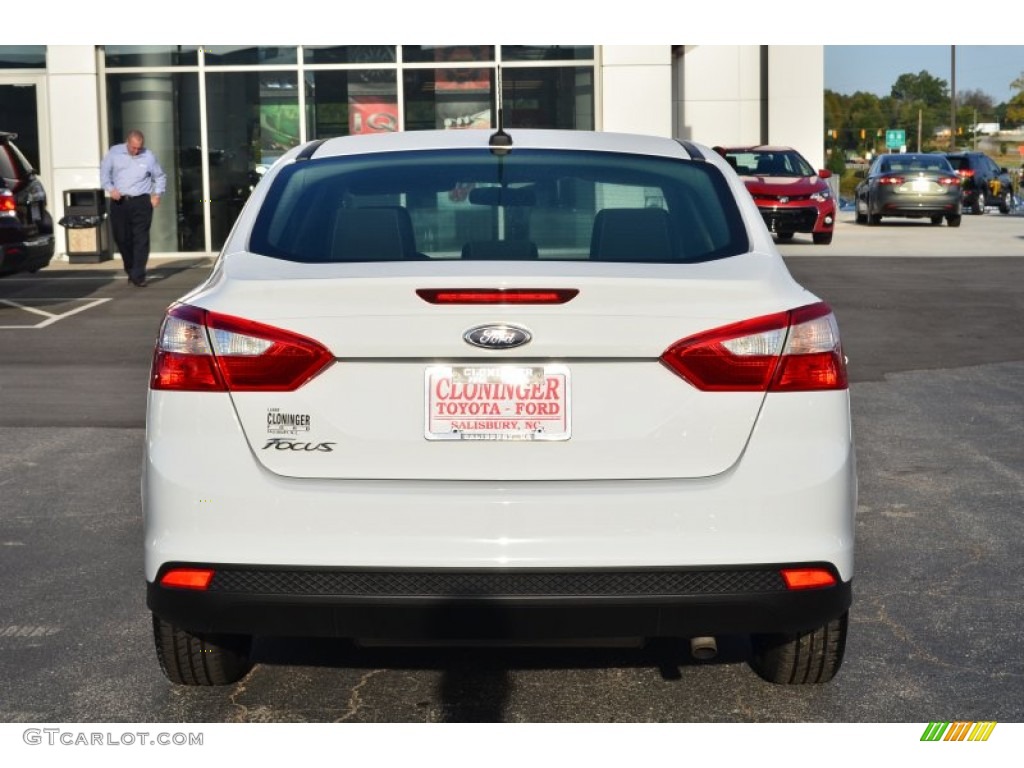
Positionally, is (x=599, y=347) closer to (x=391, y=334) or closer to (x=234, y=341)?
(x=391, y=334)

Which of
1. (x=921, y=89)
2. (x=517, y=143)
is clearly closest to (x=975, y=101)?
(x=921, y=89)

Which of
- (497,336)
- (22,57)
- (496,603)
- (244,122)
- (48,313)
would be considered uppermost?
(22,57)

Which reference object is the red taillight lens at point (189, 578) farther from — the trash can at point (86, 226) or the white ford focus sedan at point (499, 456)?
the trash can at point (86, 226)

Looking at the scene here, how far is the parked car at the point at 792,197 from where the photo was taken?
88.2 ft

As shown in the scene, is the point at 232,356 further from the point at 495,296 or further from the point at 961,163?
the point at 961,163

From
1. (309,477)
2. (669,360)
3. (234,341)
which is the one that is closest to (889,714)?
(669,360)

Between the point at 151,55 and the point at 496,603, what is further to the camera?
the point at 151,55

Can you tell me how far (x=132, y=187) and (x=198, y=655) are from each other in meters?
15.3

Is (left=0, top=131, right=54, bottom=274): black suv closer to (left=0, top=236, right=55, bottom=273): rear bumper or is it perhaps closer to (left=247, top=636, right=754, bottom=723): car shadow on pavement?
(left=0, top=236, right=55, bottom=273): rear bumper

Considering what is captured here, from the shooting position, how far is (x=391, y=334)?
3916mm

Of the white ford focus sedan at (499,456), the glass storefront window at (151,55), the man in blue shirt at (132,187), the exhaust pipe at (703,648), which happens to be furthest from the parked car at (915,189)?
the white ford focus sedan at (499,456)

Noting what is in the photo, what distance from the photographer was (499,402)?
390cm

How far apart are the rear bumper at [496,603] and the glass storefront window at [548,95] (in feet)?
72.5

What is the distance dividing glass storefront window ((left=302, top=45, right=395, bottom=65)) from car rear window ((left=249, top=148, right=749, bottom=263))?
21.4 metres
